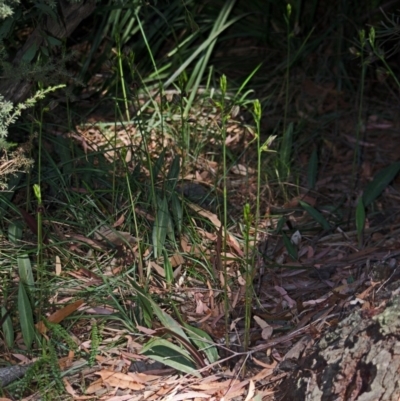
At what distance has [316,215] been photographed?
10.9ft

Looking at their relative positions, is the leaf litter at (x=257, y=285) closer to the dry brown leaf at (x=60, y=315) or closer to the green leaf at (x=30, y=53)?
the dry brown leaf at (x=60, y=315)

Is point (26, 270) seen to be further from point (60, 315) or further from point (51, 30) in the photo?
point (51, 30)

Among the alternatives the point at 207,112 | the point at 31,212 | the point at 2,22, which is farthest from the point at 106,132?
the point at 2,22

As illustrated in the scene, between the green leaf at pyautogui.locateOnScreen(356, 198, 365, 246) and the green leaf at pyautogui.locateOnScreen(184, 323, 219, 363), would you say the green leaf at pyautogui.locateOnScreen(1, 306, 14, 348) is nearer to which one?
the green leaf at pyautogui.locateOnScreen(184, 323, 219, 363)

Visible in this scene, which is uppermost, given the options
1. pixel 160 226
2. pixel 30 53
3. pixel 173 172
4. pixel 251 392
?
pixel 30 53

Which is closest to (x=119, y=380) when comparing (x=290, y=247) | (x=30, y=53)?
(x=290, y=247)

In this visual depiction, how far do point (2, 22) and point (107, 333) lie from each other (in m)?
1.23

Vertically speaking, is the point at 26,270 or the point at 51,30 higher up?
the point at 51,30

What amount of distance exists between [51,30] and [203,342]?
1.39 metres

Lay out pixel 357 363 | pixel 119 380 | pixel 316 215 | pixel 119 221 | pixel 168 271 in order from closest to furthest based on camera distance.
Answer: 1. pixel 357 363
2. pixel 119 380
3. pixel 168 271
4. pixel 119 221
5. pixel 316 215

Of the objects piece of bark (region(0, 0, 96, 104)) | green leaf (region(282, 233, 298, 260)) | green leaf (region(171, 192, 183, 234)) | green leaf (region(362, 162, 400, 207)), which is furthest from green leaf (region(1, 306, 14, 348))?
green leaf (region(362, 162, 400, 207))

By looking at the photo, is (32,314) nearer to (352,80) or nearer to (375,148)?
(375,148)

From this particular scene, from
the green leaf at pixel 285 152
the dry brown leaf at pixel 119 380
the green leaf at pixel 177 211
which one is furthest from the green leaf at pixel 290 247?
the dry brown leaf at pixel 119 380

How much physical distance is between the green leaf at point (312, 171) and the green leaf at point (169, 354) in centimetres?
139
